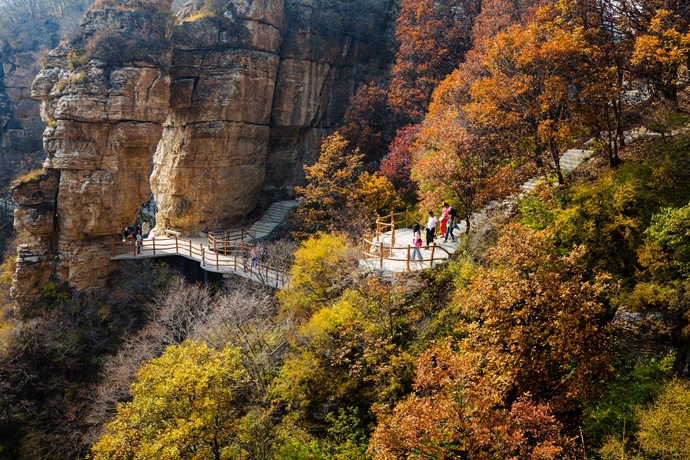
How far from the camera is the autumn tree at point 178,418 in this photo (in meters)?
9.70

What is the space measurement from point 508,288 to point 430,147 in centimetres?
1258

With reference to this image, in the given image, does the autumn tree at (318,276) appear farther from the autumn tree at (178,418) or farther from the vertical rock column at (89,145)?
the vertical rock column at (89,145)

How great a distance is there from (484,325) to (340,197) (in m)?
15.7

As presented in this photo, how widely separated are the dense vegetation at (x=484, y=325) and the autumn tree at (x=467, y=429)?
0.04m

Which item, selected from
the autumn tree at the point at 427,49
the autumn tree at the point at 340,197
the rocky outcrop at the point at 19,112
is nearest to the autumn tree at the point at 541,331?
the autumn tree at the point at 340,197

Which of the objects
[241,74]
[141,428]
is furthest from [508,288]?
[241,74]

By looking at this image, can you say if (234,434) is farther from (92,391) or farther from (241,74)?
(241,74)

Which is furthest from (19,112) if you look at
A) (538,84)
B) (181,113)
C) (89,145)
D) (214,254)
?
(538,84)

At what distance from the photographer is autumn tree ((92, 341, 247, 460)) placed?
31.8 feet

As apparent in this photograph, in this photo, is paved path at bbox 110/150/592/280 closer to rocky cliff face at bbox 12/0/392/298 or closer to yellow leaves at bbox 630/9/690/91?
rocky cliff face at bbox 12/0/392/298

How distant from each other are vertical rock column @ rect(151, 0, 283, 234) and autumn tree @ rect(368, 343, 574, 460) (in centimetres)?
2232

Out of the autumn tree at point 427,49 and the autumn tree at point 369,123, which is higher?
the autumn tree at point 427,49

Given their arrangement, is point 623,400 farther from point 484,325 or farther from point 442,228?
point 442,228

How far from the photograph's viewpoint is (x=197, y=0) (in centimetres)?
2823
